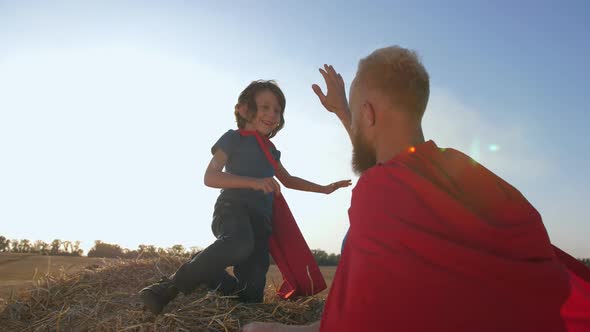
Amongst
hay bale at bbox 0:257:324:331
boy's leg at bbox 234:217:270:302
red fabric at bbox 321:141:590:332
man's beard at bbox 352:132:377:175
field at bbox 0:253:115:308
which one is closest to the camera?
red fabric at bbox 321:141:590:332

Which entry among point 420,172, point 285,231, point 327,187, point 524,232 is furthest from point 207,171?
point 524,232

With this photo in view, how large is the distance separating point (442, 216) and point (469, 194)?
0.20 m

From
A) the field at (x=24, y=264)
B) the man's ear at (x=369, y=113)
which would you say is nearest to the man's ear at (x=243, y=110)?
the man's ear at (x=369, y=113)

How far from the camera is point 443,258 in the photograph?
1.95 meters

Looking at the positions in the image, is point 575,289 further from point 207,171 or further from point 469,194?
point 207,171

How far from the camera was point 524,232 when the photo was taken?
6.85ft

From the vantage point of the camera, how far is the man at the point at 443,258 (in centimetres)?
193

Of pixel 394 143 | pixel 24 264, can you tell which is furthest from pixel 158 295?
pixel 24 264

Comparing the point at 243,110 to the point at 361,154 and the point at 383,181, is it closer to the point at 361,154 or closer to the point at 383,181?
the point at 361,154

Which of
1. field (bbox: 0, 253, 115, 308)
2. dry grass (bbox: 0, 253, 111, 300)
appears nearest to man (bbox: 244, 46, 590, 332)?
dry grass (bbox: 0, 253, 111, 300)

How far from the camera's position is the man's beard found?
2.43m

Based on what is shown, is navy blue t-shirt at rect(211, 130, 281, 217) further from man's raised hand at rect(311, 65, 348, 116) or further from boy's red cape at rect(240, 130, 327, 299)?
Result: man's raised hand at rect(311, 65, 348, 116)

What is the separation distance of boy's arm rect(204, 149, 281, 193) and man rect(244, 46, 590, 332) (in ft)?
4.17

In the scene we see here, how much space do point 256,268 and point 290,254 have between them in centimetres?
34
